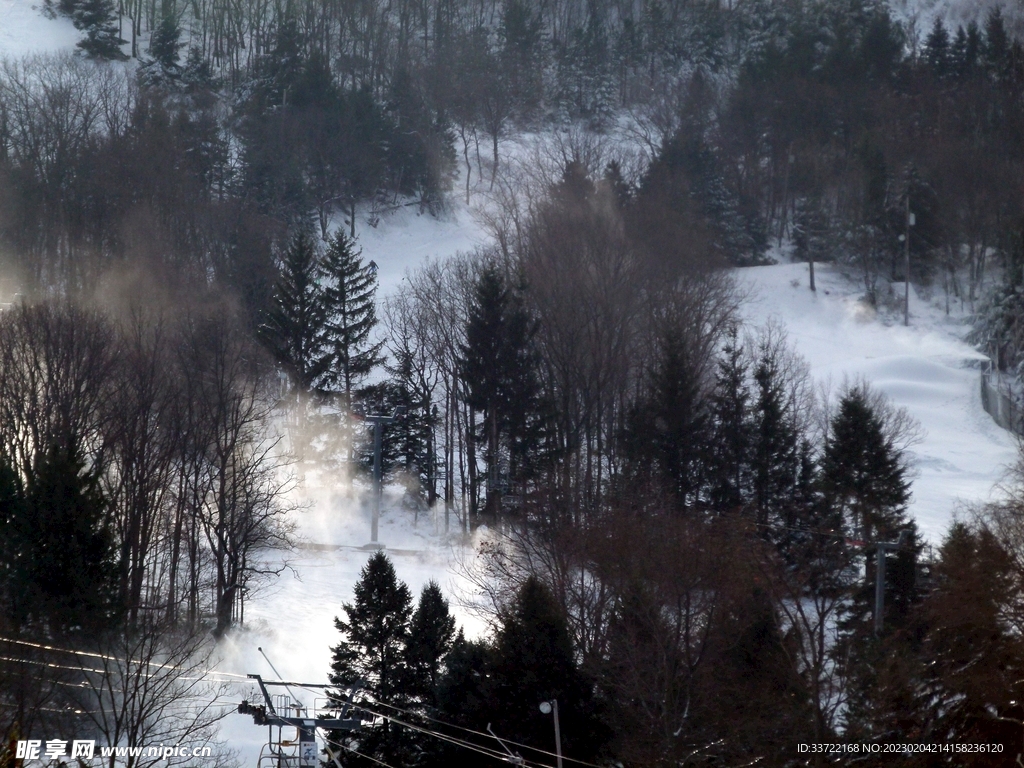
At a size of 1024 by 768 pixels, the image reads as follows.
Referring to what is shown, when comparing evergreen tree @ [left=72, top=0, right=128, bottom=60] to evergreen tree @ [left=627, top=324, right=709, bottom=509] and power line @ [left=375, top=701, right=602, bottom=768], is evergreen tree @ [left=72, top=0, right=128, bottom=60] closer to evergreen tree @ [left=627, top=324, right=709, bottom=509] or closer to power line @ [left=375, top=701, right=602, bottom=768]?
evergreen tree @ [left=627, top=324, right=709, bottom=509]

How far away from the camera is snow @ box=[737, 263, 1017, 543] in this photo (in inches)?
1383

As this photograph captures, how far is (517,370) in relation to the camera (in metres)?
34.8

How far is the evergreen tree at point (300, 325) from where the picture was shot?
3769cm

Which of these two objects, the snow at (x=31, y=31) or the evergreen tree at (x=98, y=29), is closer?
the evergreen tree at (x=98, y=29)

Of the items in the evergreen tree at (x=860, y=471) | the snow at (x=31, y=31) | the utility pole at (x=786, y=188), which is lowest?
the evergreen tree at (x=860, y=471)

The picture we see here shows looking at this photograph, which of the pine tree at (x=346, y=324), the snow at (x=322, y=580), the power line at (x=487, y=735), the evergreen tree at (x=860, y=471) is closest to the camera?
the power line at (x=487, y=735)

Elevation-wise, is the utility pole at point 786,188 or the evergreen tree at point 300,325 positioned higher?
the utility pole at point 786,188

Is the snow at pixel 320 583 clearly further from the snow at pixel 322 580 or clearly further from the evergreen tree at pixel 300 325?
the evergreen tree at pixel 300 325

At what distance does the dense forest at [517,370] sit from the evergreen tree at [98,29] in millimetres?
227

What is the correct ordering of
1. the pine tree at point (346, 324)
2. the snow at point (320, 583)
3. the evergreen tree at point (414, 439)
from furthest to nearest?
1. the pine tree at point (346, 324)
2. the evergreen tree at point (414, 439)
3. the snow at point (320, 583)

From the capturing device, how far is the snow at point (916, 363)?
35125mm

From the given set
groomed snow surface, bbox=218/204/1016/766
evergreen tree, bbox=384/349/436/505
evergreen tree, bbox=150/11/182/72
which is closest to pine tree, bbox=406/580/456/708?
groomed snow surface, bbox=218/204/1016/766

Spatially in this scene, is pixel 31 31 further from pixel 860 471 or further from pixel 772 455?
pixel 860 471

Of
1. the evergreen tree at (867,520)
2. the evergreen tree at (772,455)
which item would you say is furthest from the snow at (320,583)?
the evergreen tree at (867,520)
